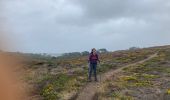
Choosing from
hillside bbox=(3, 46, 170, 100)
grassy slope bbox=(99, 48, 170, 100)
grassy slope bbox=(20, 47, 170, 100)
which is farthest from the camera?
grassy slope bbox=(20, 47, 170, 100)

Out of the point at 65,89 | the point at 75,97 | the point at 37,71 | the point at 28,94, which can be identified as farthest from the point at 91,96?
the point at 37,71

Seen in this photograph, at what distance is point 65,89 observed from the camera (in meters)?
43.9

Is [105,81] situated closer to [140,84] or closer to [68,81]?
[140,84]

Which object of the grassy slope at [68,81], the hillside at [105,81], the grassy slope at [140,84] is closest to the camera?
the grassy slope at [140,84]

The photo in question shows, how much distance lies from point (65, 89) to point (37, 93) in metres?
2.96

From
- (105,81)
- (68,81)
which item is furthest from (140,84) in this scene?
(68,81)

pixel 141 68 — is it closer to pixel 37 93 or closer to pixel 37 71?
pixel 37 71

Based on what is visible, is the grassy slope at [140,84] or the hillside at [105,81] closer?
the grassy slope at [140,84]

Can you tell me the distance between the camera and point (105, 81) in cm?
4650

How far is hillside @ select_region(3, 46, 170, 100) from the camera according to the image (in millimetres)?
41719

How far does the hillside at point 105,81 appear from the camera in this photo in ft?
137

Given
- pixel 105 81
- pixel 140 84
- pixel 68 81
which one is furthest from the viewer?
pixel 68 81

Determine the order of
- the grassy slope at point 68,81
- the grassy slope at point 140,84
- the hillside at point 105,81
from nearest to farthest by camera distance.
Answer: the grassy slope at point 140,84
the hillside at point 105,81
the grassy slope at point 68,81

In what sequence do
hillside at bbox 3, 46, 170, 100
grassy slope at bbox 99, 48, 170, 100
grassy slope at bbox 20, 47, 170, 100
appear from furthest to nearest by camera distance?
grassy slope at bbox 20, 47, 170, 100
hillside at bbox 3, 46, 170, 100
grassy slope at bbox 99, 48, 170, 100
